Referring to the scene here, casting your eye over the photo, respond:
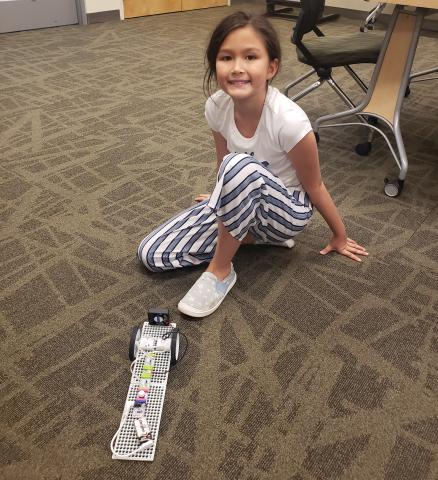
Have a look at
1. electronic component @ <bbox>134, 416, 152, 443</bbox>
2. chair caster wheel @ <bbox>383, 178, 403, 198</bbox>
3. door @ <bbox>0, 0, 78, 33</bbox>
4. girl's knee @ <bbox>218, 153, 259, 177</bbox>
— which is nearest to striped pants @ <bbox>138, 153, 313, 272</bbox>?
girl's knee @ <bbox>218, 153, 259, 177</bbox>

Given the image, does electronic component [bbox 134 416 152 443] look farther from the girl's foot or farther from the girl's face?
the girl's face

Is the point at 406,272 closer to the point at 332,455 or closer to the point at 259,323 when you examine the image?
the point at 259,323

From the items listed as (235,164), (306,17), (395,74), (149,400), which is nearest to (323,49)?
(306,17)

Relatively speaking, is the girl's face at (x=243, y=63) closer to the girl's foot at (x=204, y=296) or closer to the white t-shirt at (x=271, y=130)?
the white t-shirt at (x=271, y=130)

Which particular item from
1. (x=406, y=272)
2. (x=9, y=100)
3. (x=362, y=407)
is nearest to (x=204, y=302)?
(x=362, y=407)

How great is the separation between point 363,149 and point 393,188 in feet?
1.23

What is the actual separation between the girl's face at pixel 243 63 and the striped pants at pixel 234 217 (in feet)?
0.54

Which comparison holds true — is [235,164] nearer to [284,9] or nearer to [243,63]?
[243,63]

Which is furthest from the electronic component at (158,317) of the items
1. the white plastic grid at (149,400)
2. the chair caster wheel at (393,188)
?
the chair caster wheel at (393,188)

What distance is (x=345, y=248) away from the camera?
1409 millimetres

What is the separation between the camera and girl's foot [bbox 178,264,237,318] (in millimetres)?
1174

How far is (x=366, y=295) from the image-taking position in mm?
1266

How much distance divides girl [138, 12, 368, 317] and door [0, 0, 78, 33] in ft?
11.4

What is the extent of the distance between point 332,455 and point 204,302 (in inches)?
19.2
